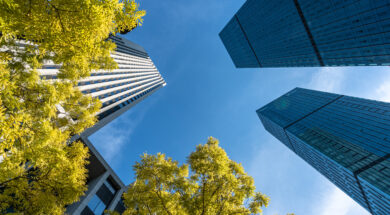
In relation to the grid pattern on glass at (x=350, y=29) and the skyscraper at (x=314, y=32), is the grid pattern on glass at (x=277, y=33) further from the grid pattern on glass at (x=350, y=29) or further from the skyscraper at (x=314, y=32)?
the grid pattern on glass at (x=350, y=29)

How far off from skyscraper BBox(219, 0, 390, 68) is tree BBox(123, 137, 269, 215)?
188ft

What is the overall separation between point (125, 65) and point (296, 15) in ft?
212

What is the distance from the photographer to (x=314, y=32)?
5666cm

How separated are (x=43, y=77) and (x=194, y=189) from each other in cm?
724

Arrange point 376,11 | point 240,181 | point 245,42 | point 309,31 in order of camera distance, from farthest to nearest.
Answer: point 245,42 → point 309,31 → point 376,11 → point 240,181

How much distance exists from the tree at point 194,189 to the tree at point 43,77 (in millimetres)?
2655

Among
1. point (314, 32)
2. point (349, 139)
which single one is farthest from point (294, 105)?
point (314, 32)

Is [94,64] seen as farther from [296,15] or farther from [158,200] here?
[296,15]

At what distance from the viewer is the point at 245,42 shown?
95188 millimetres

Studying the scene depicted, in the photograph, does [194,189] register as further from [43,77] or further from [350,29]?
[350,29]

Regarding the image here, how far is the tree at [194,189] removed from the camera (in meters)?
7.23

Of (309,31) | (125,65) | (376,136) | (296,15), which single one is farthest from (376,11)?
(125,65)

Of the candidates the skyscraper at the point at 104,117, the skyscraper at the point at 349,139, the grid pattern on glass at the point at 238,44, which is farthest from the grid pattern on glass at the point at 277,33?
the skyscraper at the point at 104,117

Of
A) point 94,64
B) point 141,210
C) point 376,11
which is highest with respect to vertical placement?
point 94,64
